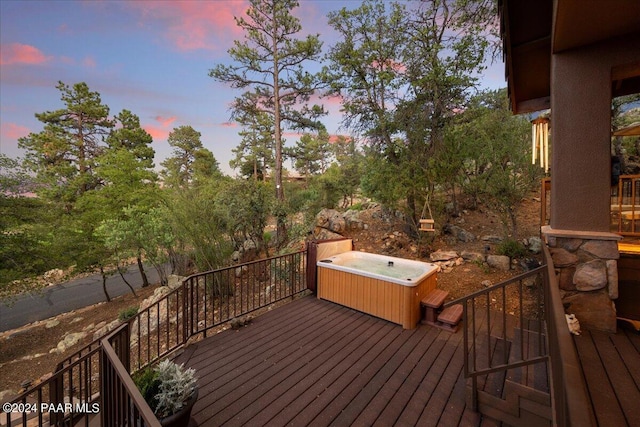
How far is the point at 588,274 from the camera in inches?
95.8

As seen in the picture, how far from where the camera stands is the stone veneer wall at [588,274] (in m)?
2.35

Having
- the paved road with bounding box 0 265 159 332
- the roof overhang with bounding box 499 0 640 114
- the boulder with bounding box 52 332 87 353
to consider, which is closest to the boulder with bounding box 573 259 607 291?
the roof overhang with bounding box 499 0 640 114

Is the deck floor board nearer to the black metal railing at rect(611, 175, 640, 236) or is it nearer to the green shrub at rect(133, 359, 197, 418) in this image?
the green shrub at rect(133, 359, 197, 418)

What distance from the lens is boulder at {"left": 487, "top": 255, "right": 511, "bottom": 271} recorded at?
5148 mm

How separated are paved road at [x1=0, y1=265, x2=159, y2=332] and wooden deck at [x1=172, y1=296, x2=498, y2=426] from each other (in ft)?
32.7

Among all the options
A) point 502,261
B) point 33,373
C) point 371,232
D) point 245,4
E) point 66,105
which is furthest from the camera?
point 66,105

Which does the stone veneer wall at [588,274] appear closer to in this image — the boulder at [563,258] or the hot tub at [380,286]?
the boulder at [563,258]

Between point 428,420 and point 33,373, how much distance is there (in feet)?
27.3

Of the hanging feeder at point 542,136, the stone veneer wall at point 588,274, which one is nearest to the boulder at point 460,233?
the hanging feeder at point 542,136

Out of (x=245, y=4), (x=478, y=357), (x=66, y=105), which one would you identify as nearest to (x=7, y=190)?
(x=66, y=105)

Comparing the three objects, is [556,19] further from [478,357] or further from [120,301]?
[120,301]

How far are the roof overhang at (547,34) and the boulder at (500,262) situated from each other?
9.42ft

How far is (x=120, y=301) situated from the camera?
952 cm

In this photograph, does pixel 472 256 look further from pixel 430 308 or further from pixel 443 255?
pixel 430 308
